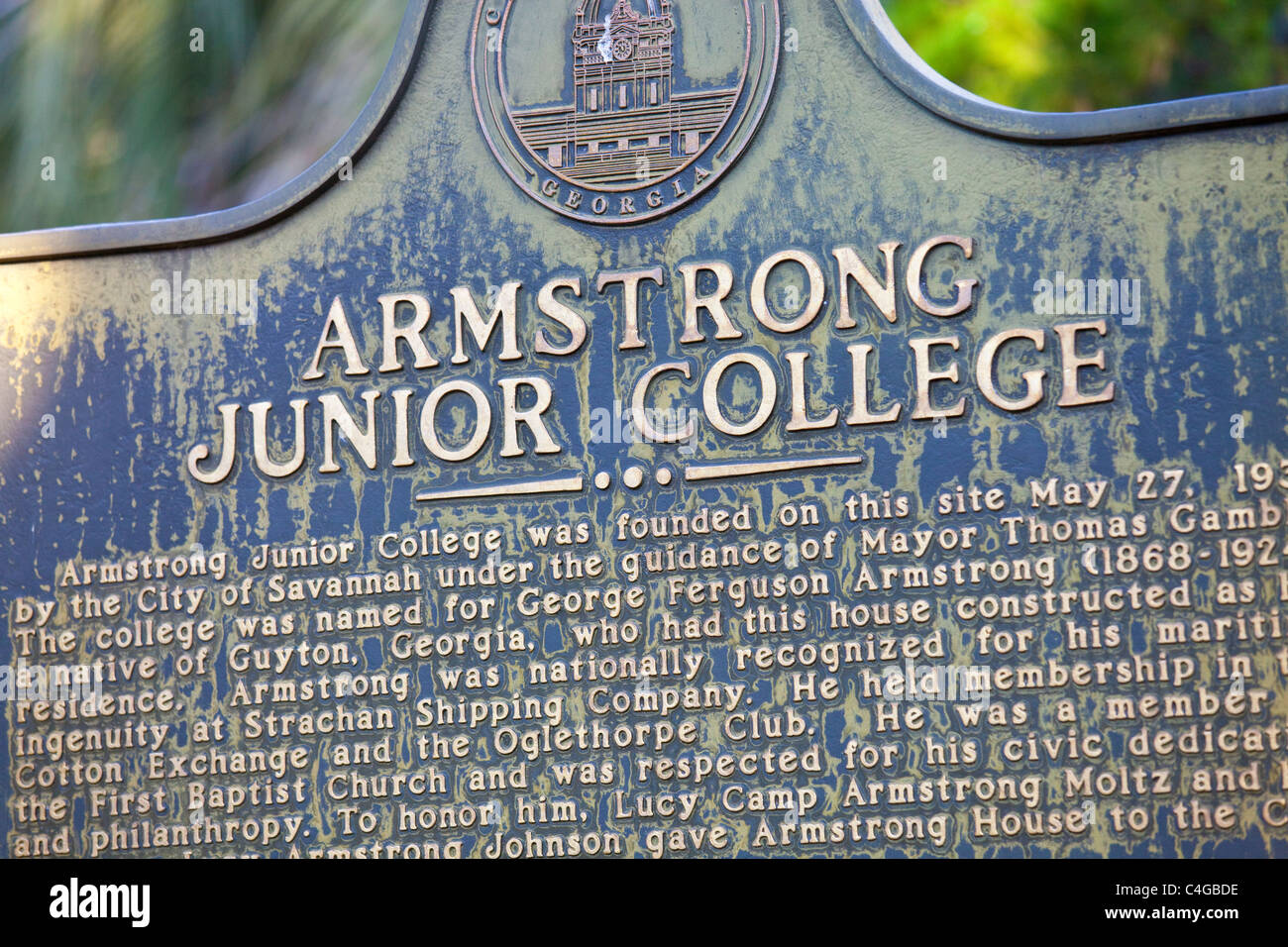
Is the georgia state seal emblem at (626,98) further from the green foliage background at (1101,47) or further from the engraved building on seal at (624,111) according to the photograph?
the green foliage background at (1101,47)

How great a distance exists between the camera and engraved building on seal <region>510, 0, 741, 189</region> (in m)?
4.42

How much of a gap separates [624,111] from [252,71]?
5456 millimetres

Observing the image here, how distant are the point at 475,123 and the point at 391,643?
5.37 ft

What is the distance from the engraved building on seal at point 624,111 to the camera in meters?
4.42

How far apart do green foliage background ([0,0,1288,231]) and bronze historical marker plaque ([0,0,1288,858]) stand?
4522mm

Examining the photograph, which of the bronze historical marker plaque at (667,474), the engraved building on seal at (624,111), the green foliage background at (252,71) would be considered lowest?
the bronze historical marker plaque at (667,474)

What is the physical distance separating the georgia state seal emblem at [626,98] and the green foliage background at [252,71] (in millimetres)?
4981

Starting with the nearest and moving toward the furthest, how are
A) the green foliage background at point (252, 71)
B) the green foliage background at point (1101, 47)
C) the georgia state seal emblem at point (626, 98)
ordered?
the georgia state seal emblem at point (626, 98) < the green foliage background at point (252, 71) < the green foliage background at point (1101, 47)

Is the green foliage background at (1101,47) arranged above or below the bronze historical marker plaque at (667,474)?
above

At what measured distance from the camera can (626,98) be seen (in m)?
4.48

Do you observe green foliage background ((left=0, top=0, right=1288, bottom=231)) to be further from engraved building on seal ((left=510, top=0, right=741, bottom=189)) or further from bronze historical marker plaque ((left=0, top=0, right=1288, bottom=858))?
engraved building on seal ((left=510, top=0, right=741, bottom=189))

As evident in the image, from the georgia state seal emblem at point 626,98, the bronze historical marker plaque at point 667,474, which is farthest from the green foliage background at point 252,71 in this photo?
the georgia state seal emblem at point 626,98

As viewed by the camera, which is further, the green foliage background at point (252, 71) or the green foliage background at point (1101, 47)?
the green foliage background at point (1101, 47)

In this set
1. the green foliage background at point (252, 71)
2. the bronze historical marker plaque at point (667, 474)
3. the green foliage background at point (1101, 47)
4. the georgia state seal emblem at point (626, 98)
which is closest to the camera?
the bronze historical marker plaque at point (667, 474)
